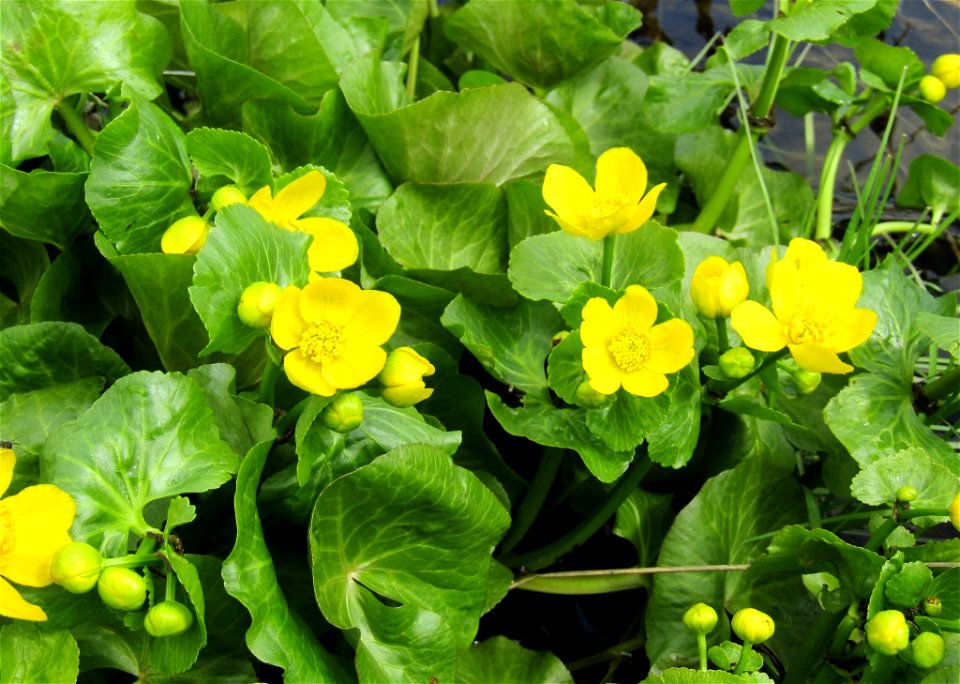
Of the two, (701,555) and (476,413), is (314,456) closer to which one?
(476,413)

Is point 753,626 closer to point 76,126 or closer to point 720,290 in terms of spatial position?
point 720,290

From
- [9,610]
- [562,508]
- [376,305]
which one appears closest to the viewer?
[9,610]

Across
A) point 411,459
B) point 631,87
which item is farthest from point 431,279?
point 631,87

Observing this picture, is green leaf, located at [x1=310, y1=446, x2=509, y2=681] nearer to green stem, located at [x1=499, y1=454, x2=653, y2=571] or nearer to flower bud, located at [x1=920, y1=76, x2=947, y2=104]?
green stem, located at [x1=499, y1=454, x2=653, y2=571]

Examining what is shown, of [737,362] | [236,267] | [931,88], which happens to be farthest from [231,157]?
[931,88]

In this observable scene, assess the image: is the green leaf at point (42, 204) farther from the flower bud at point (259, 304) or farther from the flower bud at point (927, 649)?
the flower bud at point (927, 649)

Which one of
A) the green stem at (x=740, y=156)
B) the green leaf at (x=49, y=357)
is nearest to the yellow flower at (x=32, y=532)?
the green leaf at (x=49, y=357)

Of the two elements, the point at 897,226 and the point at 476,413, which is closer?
the point at 476,413

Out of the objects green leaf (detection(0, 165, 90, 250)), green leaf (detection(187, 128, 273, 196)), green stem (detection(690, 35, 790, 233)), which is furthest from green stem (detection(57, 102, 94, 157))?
green stem (detection(690, 35, 790, 233))
